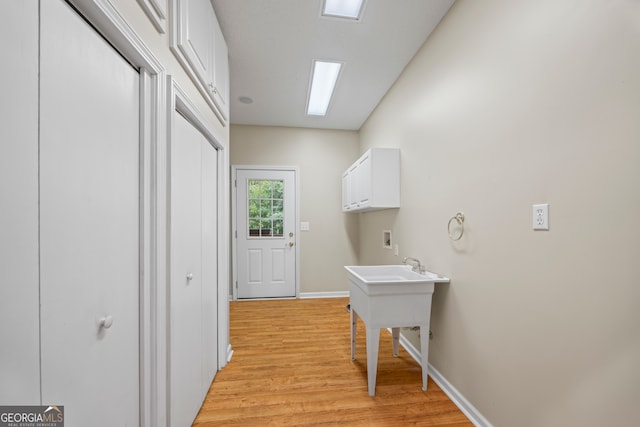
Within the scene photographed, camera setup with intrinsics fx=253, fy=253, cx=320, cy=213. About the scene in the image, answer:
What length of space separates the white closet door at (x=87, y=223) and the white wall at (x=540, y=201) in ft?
5.77

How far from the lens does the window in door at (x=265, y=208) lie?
13.2 ft

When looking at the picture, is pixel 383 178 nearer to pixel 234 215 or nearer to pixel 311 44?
pixel 311 44

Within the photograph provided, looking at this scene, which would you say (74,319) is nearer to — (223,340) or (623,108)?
(223,340)

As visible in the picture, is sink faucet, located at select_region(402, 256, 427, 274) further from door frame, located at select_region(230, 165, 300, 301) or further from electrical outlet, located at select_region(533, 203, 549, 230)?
door frame, located at select_region(230, 165, 300, 301)

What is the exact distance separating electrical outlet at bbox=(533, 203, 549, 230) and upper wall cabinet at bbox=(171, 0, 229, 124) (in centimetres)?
185

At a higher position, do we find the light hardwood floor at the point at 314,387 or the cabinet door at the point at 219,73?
the cabinet door at the point at 219,73

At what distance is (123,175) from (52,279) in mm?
413

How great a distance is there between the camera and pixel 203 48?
5.09 ft

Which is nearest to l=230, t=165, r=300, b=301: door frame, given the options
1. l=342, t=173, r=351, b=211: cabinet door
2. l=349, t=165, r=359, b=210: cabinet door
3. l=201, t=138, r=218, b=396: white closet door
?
l=342, t=173, r=351, b=211: cabinet door

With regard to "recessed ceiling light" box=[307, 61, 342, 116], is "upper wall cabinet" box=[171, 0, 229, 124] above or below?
below

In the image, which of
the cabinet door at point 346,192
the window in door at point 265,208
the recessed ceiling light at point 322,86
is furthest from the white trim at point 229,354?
the recessed ceiling light at point 322,86

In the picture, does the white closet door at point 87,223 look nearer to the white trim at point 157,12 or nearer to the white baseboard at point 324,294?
the white trim at point 157,12

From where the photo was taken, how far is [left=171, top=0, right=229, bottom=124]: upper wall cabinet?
1.20m

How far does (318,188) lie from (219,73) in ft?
7.87
